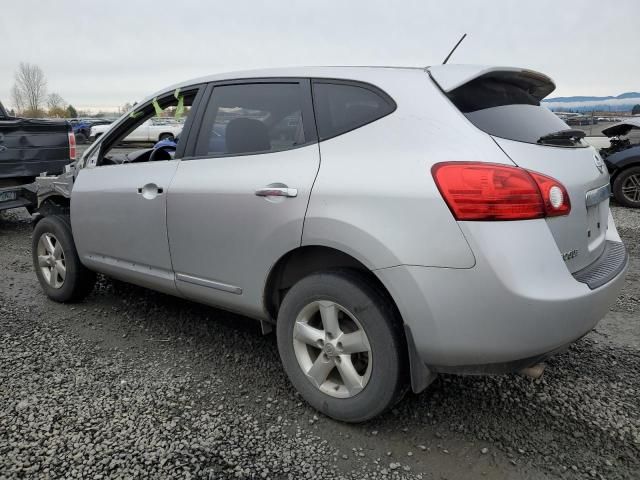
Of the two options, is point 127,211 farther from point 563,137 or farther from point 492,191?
point 563,137

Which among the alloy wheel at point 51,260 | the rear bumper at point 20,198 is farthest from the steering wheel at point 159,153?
the rear bumper at point 20,198

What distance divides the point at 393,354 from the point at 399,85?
1253 mm

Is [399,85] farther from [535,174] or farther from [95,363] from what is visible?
[95,363]

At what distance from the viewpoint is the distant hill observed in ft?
71.2

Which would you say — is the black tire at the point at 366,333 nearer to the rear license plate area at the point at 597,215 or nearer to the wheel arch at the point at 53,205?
the rear license plate area at the point at 597,215

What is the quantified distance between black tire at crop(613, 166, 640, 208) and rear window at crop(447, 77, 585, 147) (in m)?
7.00

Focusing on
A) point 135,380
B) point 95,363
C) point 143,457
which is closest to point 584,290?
point 143,457

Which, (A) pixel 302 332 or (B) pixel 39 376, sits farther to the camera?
(B) pixel 39 376

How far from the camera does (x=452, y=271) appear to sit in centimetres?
211

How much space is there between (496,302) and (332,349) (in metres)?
0.84

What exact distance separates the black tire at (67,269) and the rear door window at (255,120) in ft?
5.53

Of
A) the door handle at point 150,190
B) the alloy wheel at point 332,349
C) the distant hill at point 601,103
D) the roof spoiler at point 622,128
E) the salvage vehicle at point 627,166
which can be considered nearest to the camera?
the alloy wheel at point 332,349

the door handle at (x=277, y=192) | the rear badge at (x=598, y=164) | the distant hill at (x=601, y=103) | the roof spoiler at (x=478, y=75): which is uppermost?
the distant hill at (x=601, y=103)

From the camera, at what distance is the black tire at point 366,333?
2.33 meters
